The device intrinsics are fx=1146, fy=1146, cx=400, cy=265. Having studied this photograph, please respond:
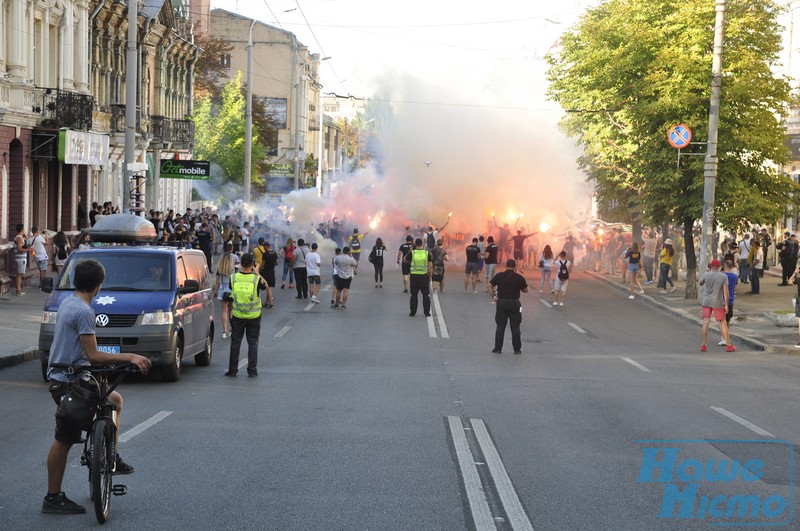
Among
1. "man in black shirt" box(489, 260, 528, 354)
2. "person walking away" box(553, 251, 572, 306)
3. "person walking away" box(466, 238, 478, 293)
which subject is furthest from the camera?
"person walking away" box(466, 238, 478, 293)

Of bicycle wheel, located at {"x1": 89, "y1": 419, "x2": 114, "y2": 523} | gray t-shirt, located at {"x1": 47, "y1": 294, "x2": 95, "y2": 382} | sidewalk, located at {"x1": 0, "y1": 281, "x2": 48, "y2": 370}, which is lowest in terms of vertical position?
sidewalk, located at {"x1": 0, "y1": 281, "x2": 48, "y2": 370}

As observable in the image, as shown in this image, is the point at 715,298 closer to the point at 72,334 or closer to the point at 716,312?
the point at 716,312

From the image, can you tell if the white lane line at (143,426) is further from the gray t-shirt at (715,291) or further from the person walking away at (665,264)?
the person walking away at (665,264)

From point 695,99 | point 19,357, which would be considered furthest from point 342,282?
point 19,357

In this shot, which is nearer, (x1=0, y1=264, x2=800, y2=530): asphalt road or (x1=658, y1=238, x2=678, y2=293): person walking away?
(x1=0, y1=264, x2=800, y2=530): asphalt road

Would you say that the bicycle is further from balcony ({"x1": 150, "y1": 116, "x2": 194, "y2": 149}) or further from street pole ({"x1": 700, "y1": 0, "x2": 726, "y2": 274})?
balcony ({"x1": 150, "y1": 116, "x2": 194, "y2": 149})

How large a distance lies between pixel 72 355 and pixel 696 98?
27.0m

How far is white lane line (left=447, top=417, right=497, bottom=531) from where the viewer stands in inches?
302

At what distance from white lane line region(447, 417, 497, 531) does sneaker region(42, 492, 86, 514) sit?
264cm

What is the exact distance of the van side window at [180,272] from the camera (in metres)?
16.0

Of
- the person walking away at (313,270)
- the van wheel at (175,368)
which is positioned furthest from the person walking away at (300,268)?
the van wheel at (175,368)

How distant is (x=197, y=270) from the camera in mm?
17391

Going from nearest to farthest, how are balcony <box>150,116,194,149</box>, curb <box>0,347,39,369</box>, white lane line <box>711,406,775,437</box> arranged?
white lane line <box>711,406,775,437</box> → curb <box>0,347,39,369</box> → balcony <box>150,116,194,149</box>

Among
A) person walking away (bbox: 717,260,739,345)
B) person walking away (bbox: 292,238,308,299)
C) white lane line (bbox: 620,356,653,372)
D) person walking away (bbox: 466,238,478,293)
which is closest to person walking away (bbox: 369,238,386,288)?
person walking away (bbox: 466,238,478,293)
